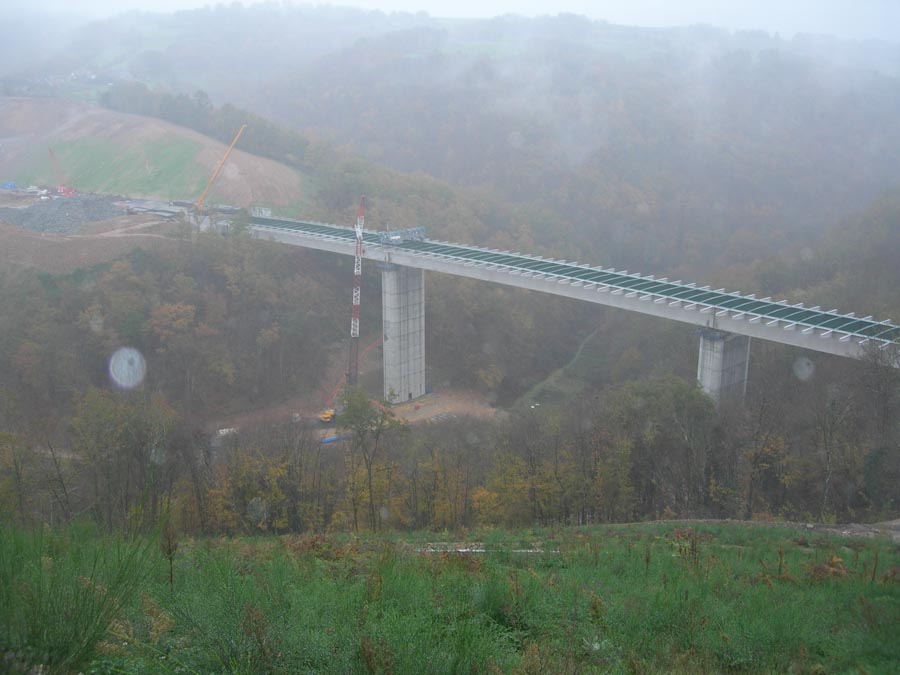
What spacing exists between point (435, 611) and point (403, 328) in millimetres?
35378

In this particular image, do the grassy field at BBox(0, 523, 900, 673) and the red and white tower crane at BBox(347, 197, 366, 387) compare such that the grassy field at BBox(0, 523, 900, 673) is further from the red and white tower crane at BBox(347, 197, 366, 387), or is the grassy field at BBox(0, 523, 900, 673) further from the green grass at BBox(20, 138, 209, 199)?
the green grass at BBox(20, 138, 209, 199)

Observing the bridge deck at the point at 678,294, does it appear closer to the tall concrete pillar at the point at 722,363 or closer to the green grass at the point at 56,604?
the tall concrete pillar at the point at 722,363

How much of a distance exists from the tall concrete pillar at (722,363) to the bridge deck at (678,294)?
977 millimetres

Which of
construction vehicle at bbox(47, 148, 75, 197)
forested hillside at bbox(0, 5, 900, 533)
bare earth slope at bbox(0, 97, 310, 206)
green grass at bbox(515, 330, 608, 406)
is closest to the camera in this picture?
forested hillside at bbox(0, 5, 900, 533)

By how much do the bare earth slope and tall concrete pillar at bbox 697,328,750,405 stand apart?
127ft

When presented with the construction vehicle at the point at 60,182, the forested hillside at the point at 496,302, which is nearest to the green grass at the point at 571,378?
the forested hillside at the point at 496,302

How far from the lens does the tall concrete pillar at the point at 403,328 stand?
40781 mm

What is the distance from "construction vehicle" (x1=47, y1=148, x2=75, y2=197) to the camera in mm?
55188

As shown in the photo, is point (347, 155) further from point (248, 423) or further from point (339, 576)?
point (339, 576)

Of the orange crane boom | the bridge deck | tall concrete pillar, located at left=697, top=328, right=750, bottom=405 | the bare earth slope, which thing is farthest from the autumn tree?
the bare earth slope

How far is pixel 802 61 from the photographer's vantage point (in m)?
100

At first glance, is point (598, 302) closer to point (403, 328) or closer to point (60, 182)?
point (403, 328)

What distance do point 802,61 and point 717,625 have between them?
11104cm

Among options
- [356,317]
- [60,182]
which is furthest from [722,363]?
[60,182]
